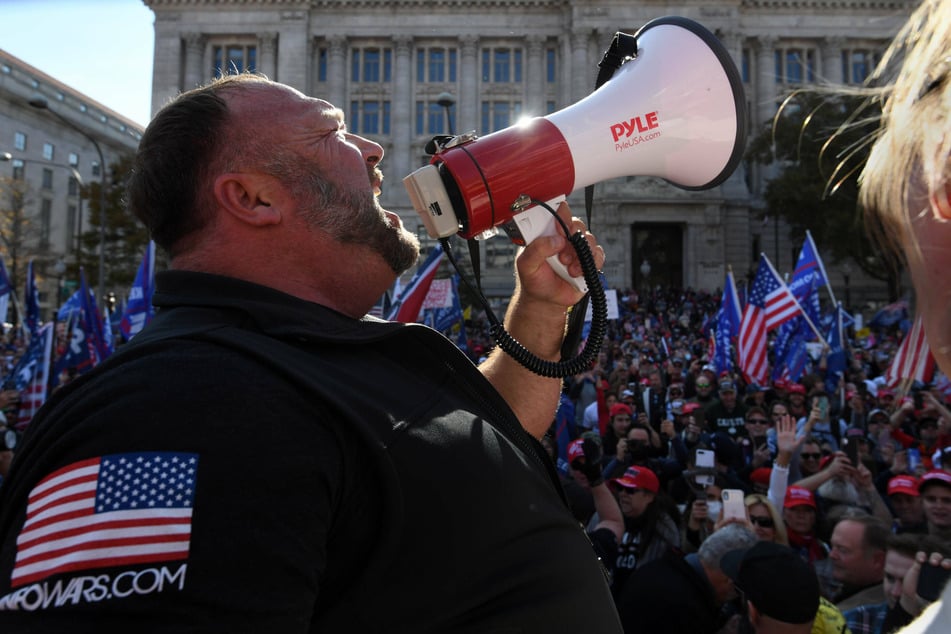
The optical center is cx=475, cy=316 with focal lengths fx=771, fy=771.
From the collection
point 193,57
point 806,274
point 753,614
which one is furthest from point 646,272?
point 753,614

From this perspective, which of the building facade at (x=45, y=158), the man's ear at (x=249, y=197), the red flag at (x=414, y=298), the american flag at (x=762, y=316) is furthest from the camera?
the building facade at (x=45, y=158)

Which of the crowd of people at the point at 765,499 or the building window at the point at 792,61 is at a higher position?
the building window at the point at 792,61

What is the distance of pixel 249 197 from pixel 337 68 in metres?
45.8

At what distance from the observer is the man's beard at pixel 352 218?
162 centimetres

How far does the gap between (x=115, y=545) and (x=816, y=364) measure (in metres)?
17.4

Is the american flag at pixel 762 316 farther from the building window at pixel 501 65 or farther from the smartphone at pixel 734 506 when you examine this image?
the building window at pixel 501 65

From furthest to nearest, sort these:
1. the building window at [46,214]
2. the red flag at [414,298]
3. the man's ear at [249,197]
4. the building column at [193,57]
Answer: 1. the building window at [46,214]
2. the building column at [193,57]
3. the red flag at [414,298]
4. the man's ear at [249,197]

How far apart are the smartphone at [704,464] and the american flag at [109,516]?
17.9ft

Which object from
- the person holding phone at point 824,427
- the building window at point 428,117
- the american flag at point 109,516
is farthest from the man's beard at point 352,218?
the building window at point 428,117

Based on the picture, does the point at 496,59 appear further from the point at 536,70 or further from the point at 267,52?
the point at 267,52

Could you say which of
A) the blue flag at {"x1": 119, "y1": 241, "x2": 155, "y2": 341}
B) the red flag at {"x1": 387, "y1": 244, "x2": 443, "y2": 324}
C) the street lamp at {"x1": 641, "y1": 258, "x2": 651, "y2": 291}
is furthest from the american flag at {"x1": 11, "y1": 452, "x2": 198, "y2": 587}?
the street lamp at {"x1": 641, "y1": 258, "x2": 651, "y2": 291}

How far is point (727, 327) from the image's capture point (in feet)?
45.6

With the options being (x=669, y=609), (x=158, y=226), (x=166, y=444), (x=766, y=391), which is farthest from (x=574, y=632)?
(x=766, y=391)

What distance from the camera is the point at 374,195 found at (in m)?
1.75
